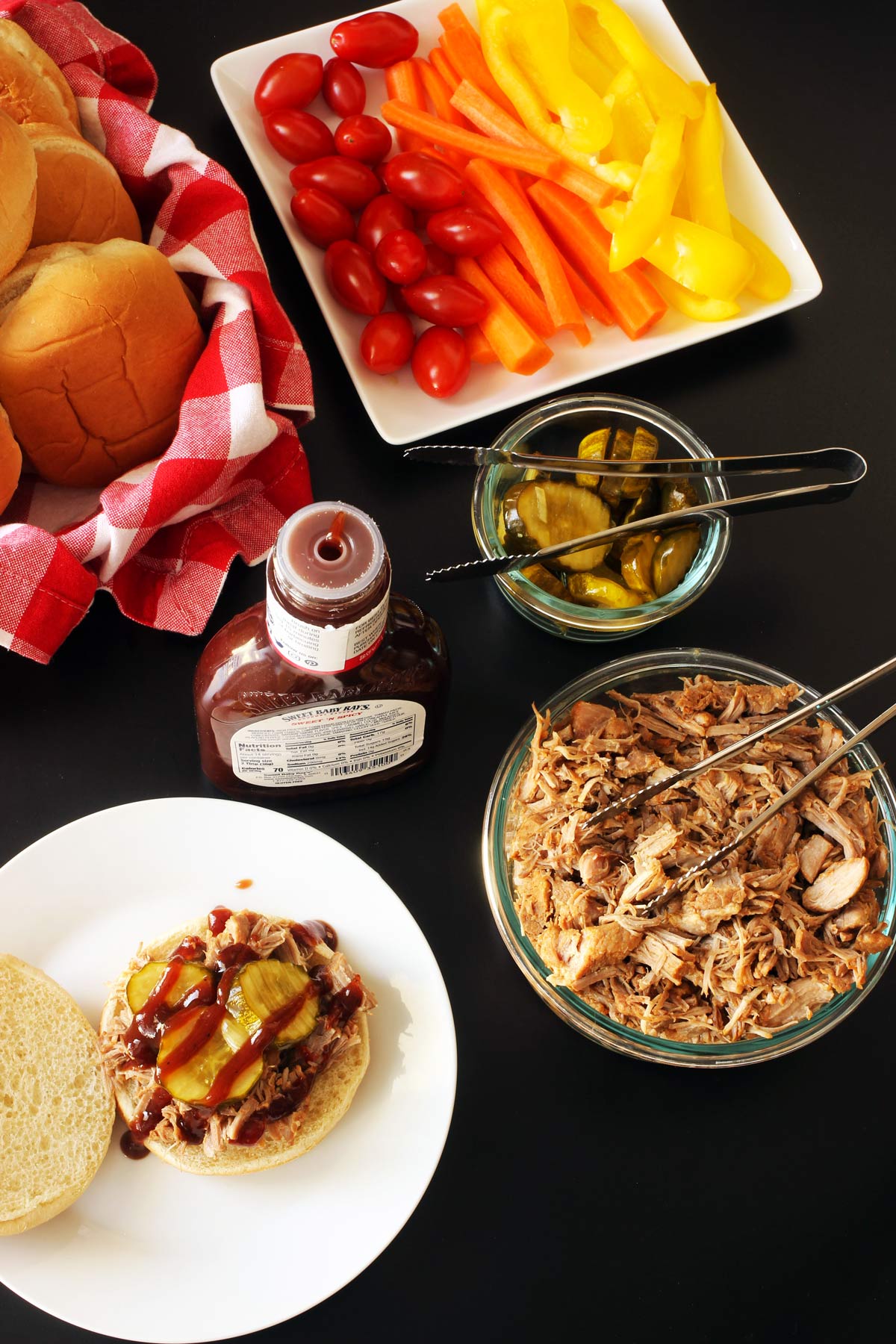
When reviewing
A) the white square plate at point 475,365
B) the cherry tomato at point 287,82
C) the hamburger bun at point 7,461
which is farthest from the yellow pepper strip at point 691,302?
the hamburger bun at point 7,461

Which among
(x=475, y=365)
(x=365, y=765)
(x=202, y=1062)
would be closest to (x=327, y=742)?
(x=365, y=765)

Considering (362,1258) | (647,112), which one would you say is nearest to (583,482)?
(647,112)

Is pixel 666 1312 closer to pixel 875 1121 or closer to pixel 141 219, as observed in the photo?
pixel 875 1121

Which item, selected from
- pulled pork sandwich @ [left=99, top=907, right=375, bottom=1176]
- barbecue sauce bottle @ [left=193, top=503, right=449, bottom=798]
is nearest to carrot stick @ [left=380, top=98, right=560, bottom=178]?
barbecue sauce bottle @ [left=193, top=503, right=449, bottom=798]

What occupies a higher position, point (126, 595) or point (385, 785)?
point (126, 595)

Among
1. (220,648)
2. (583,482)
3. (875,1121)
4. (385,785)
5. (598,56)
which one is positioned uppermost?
(598,56)

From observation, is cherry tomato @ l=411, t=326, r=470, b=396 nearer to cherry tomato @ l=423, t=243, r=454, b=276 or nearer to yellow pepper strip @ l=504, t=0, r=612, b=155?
cherry tomato @ l=423, t=243, r=454, b=276

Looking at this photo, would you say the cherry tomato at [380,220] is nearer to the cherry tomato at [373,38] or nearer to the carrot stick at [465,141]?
the carrot stick at [465,141]
